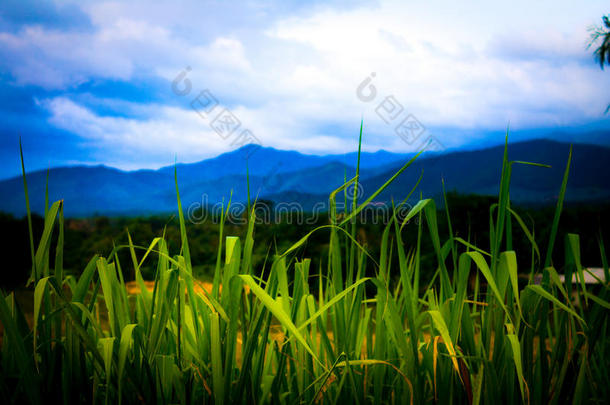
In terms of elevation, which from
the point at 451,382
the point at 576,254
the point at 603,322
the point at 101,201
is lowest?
the point at 451,382

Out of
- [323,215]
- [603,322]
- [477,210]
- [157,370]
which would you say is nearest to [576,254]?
[603,322]

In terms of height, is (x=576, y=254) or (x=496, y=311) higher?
(x=576, y=254)

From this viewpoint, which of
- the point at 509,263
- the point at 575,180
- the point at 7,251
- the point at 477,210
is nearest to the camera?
the point at 509,263

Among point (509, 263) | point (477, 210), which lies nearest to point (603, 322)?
point (509, 263)

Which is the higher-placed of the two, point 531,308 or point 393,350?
point 531,308

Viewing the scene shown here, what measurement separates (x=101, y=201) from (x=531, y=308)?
639 centimetres

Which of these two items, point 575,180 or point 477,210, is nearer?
point 477,210

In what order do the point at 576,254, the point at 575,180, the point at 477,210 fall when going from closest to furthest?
the point at 576,254 < the point at 477,210 < the point at 575,180

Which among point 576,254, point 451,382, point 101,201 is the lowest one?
A: point 451,382

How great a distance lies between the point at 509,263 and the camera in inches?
32.8

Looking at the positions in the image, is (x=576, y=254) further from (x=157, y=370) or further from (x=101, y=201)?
(x=101, y=201)

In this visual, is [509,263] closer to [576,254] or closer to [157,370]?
[576,254]

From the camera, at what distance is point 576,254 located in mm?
936

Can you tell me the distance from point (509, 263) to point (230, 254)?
0.59 m
